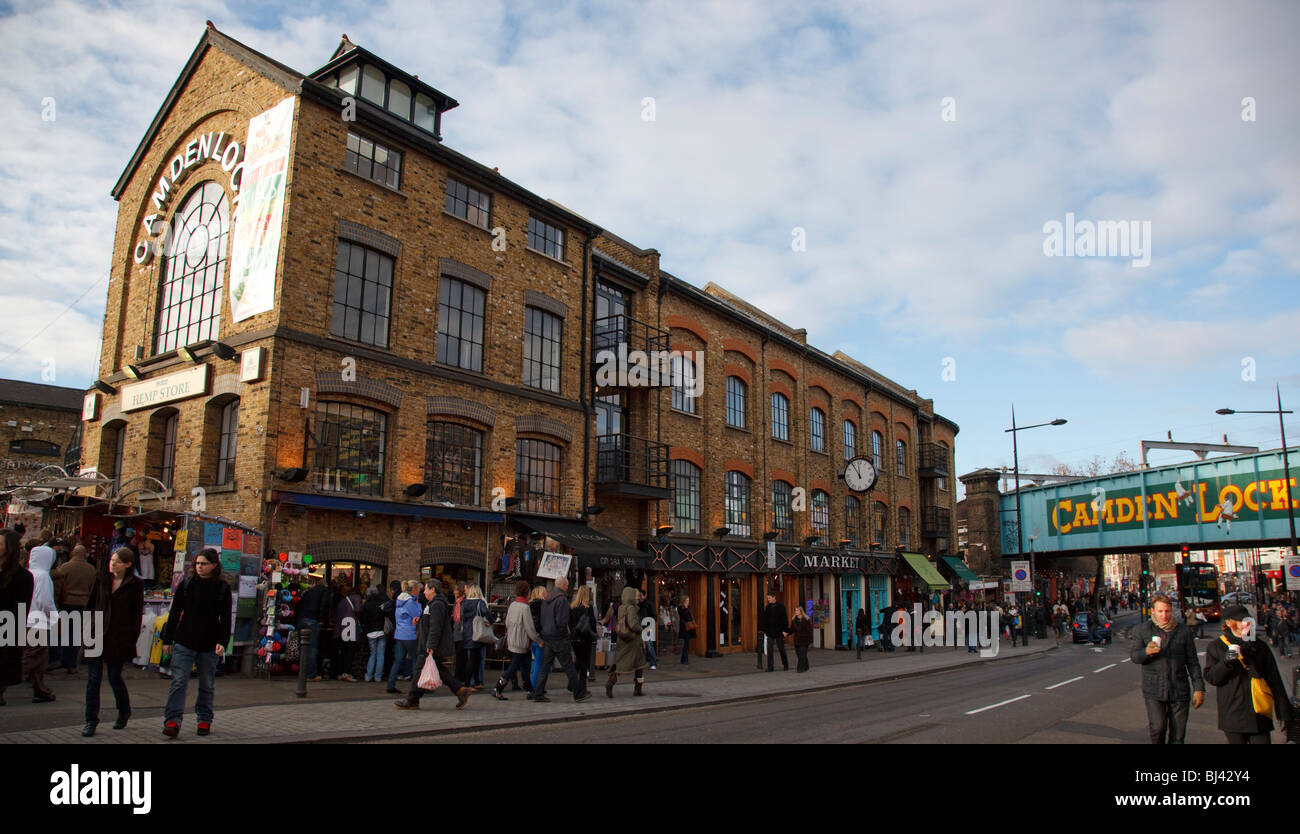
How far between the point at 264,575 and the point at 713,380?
15195mm

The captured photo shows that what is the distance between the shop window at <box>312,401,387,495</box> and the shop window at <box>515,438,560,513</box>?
3615 mm

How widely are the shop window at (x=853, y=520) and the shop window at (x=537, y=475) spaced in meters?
16.3

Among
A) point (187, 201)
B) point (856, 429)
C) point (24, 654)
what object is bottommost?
point (24, 654)

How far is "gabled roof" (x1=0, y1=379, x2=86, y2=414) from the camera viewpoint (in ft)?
111

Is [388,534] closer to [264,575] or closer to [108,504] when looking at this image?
[264,575]

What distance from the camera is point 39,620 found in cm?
1034

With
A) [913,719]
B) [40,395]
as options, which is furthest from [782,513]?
[40,395]

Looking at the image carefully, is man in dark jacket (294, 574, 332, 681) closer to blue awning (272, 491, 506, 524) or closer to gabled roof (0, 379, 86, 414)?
blue awning (272, 491, 506, 524)

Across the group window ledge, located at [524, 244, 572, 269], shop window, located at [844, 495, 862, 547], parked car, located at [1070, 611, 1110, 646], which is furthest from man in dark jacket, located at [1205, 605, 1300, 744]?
parked car, located at [1070, 611, 1110, 646]

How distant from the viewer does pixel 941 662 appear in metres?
24.2

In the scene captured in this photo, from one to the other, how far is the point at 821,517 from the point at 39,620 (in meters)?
25.6

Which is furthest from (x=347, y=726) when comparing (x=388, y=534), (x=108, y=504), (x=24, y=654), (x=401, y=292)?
(x=401, y=292)

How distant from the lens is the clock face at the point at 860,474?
32.3 metres

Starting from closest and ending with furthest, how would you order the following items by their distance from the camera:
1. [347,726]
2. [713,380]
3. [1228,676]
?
[1228,676], [347,726], [713,380]
